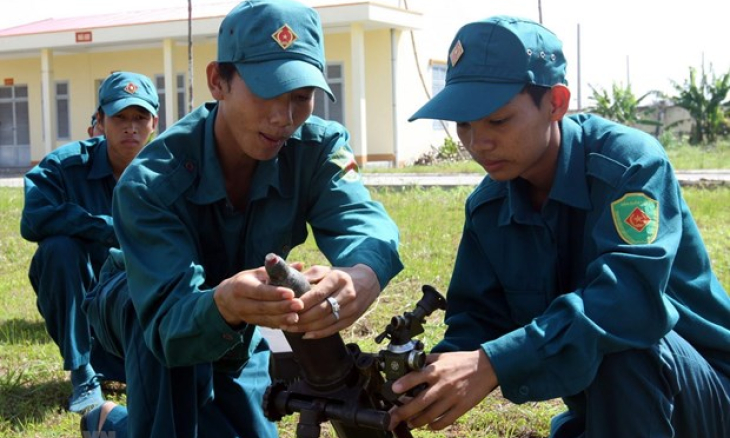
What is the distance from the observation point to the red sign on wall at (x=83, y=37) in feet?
80.4

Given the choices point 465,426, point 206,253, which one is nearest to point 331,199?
point 206,253

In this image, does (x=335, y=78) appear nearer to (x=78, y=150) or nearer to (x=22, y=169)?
(x=22, y=169)

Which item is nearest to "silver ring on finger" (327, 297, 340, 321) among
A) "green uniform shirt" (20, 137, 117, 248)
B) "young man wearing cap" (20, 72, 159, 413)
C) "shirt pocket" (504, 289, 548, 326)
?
"shirt pocket" (504, 289, 548, 326)

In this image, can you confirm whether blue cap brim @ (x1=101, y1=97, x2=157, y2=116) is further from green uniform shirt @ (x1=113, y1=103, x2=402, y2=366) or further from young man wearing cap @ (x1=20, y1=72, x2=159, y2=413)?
green uniform shirt @ (x1=113, y1=103, x2=402, y2=366)

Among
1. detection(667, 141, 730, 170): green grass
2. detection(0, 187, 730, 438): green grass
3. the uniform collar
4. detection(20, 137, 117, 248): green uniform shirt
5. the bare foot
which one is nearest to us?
the bare foot

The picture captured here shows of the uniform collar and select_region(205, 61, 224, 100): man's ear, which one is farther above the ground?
select_region(205, 61, 224, 100): man's ear

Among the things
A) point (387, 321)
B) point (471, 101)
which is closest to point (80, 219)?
point (387, 321)

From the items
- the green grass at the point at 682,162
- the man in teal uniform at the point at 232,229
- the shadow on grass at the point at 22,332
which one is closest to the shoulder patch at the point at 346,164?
the man in teal uniform at the point at 232,229

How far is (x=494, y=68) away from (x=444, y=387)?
0.92m

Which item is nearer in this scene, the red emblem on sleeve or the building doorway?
the red emblem on sleeve

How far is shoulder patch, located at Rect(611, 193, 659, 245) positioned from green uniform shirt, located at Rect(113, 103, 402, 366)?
72 centimetres

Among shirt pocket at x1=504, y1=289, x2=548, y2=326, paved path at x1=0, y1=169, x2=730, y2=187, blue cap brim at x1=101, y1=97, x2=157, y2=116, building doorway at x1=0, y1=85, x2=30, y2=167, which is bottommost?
shirt pocket at x1=504, y1=289, x2=548, y2=326

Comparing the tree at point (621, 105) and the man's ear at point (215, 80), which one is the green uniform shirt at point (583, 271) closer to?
the man's ear at point (215, 80)

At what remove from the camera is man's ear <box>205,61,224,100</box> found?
3.00 metres
